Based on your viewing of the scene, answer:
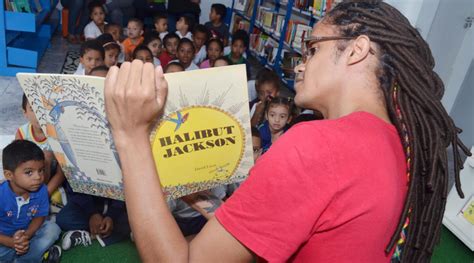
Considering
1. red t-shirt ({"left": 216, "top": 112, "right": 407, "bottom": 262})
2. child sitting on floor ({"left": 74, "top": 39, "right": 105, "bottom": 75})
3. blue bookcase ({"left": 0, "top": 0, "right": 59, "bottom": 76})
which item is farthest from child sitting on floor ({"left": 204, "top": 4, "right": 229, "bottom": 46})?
red t-shirt ({"left": 216, "top": 112, "right": 407, "bottom": 262})

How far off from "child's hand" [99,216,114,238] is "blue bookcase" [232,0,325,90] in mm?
3534

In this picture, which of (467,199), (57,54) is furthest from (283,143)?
(57,54)

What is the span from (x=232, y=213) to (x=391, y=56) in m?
0.41

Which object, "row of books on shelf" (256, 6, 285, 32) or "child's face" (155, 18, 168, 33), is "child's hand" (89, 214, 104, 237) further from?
"row of books on shelf" (256, 6, 285, 32)

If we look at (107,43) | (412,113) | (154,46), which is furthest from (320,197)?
(154,46)

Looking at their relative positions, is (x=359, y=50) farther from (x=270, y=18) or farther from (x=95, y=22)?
(x=95, y=22)

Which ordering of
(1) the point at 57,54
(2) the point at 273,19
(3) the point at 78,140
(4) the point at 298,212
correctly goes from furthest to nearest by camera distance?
(2) the point at 273,19 < (1) the point at 57,54 < (3) the point at 78,140 < (4) the point at 298,212

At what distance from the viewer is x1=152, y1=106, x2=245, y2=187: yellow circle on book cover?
933 millimetres

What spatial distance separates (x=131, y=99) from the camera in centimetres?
69

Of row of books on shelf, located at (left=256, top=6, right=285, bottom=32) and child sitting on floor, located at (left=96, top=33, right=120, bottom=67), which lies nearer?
child sitting on floor, located at (left=96, top=33, right=120, bottom=67)

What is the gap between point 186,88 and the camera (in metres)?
0.90

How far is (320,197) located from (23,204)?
1.69m

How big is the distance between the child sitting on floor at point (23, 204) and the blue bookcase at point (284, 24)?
377 centimetres

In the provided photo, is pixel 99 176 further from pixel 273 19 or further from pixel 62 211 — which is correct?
pixel 273 19
